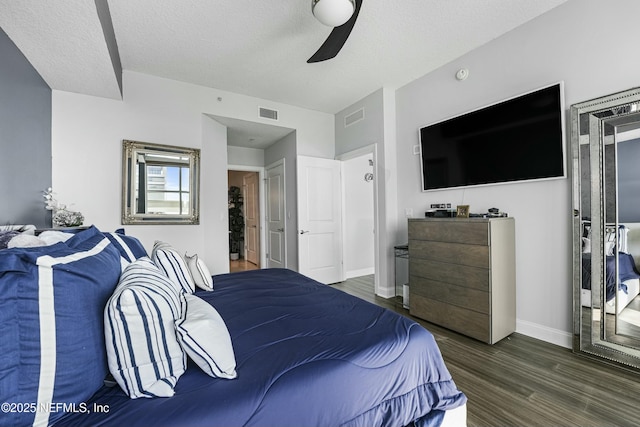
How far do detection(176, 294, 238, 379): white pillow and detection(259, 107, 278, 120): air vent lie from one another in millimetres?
3697

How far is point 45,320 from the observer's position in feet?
2.41

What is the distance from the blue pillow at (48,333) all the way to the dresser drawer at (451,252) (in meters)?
2.61

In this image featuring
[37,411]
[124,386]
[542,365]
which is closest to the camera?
[37,411]

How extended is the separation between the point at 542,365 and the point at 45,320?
2.85 meters

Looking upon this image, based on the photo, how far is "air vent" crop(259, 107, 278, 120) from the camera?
4.16 m

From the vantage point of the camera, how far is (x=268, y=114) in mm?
4211

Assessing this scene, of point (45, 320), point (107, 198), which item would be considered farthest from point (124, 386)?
point (107, 198)

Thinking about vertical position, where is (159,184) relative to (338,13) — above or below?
below

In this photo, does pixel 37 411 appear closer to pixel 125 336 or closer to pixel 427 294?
pixel 125 336

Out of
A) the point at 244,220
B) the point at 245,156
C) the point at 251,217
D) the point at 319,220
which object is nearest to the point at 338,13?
the point at 319,220

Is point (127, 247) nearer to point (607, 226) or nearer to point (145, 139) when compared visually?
point (145, 139)

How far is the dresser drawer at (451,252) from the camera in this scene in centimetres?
242

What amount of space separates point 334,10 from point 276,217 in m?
3.85

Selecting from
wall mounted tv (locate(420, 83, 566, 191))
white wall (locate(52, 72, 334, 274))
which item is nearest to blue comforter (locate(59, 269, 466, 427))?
wall mounted tv (locate(420, 83, 566, 191))
